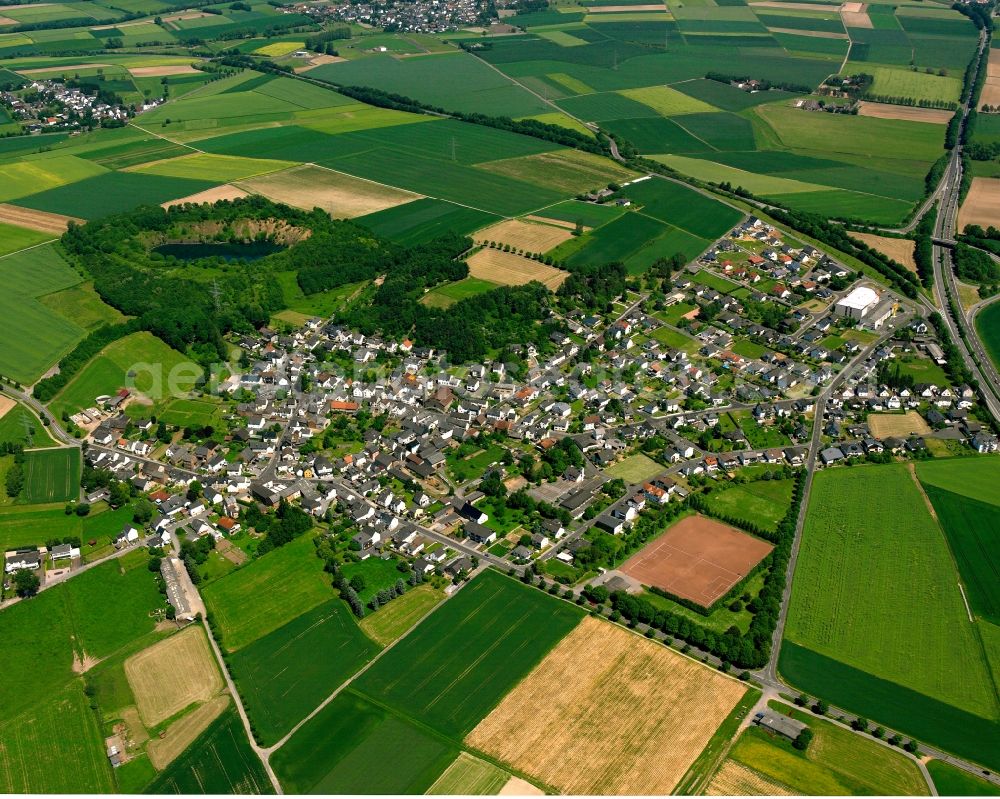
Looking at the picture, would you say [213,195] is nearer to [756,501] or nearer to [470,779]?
[756,501]

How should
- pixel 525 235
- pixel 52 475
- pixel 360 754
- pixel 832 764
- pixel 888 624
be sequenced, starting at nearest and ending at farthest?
pixel 832 764 → pixel 360 754 → pixel 888 624 → pixel 52 475 → pixel 525 235

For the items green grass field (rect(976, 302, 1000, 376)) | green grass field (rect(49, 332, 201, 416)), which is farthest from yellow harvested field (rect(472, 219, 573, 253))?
green grass field (rect(976, 302, 1000, 376))

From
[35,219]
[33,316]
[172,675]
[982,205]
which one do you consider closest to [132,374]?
[33,316]

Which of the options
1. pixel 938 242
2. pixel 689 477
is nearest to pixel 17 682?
pixel 689 477

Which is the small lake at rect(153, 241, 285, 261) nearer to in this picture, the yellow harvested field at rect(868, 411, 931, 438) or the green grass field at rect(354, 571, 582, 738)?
the green grass field at rect(354, 571, 582, 738)

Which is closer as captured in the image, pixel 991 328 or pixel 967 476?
pixel 967 476
